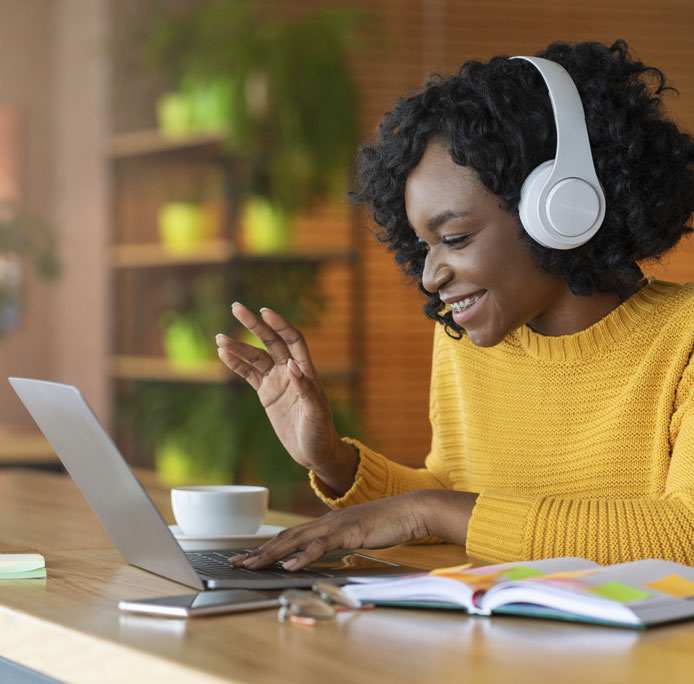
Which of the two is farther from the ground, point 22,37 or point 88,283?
point 22,37

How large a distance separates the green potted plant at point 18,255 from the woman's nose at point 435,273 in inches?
118

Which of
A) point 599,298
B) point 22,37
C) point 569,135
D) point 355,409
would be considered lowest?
point 355,409

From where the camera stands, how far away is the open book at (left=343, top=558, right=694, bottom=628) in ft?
2.81

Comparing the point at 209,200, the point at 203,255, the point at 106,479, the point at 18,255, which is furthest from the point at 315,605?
the point at 18,255

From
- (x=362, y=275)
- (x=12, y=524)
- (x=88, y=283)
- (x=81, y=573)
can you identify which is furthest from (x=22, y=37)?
(x=81, y=573)

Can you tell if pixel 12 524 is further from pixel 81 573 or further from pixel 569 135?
pixel 569 135

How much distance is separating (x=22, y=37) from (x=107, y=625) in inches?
173

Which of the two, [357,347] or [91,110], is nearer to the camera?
[357,347]

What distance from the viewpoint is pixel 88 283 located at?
184 inches

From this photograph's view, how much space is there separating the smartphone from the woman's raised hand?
428 millimetres

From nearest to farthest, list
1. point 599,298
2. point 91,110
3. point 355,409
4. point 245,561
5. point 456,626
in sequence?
point 456,626 → point 245,561 → point 599,298 → point 355,409 → point 91,110

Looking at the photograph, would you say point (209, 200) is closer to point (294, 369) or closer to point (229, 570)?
point (294, 369)

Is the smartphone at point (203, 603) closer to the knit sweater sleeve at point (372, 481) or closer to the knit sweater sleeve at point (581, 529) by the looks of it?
the knit sweater sleeve at point (581, 529)

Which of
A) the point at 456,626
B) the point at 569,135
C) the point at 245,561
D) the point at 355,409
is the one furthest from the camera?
the point at 355,409
